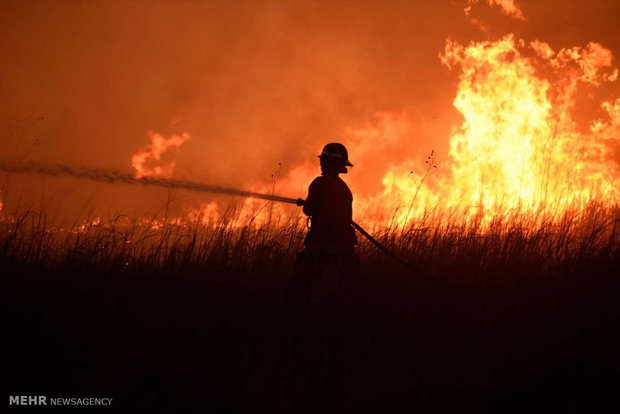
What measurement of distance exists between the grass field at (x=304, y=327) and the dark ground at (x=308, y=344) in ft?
0.06

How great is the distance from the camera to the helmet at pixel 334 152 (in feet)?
23.5

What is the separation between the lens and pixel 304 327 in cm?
528

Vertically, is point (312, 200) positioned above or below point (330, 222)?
above

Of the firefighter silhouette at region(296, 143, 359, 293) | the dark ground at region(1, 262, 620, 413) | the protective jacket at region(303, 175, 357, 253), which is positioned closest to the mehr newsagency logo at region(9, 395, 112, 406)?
the dark ground at region(1, 262, 620, 413)

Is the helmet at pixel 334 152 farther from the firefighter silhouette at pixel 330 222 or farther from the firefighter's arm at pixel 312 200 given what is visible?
the firefighter's arm at pixel 312 200

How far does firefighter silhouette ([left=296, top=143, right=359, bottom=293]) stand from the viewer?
6855 mm

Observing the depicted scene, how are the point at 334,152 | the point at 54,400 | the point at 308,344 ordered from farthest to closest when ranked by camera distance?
1. the point at 334,152
2. the point at 308,344
3. the point at 54,400

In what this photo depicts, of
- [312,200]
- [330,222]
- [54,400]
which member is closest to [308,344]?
[54,400]

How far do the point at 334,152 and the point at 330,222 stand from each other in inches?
37.6

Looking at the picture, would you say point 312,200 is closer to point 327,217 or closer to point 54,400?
point 327,217

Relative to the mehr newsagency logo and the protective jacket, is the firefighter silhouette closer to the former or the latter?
the protective jacket

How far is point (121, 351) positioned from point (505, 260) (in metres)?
5.83

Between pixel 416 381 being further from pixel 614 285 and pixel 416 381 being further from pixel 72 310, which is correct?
pixel 614 285

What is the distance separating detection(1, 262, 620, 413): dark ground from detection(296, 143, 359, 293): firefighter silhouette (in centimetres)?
37
